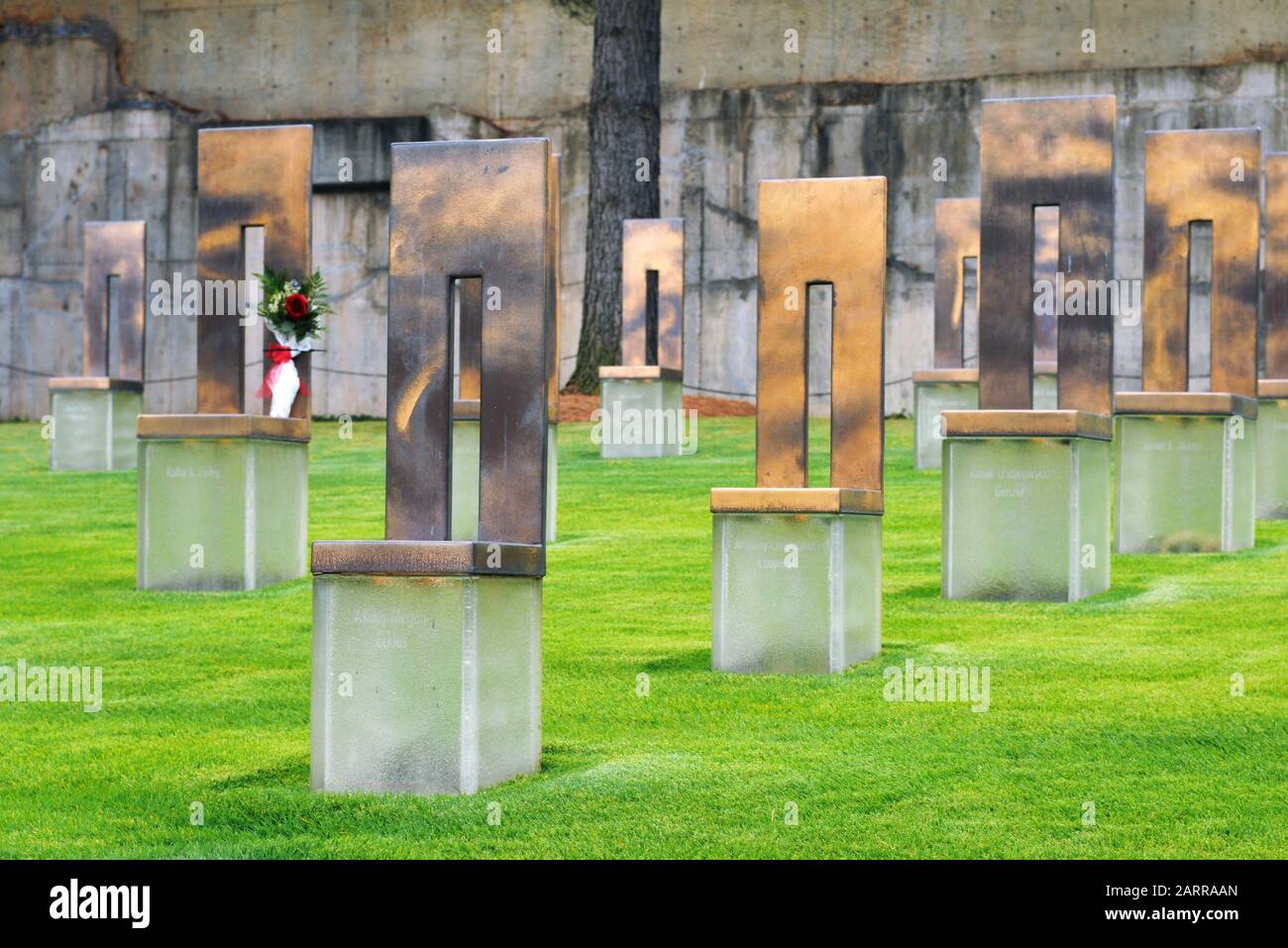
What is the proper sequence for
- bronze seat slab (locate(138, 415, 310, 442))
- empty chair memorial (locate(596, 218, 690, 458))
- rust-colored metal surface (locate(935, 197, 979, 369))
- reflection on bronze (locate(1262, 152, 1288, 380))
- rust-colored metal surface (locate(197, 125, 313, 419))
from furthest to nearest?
empty chair memorial (locate(596, 218, 690, 458)), rust-colored metal surface (locate(935, 197, 979, 369)), reflection on bronze (locate(1262, 152, 1288, 380)), rust-colored metal surface (locate(197, 125, 313, 419)), bronze seat slab (locate(138, 415, 310, 442))

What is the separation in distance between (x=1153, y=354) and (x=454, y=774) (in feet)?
29.3

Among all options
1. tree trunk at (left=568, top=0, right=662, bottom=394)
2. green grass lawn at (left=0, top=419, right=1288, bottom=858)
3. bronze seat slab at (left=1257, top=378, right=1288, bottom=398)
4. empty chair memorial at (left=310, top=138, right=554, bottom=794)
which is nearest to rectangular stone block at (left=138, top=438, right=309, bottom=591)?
green grass lawn at (left=0, top=419, right=1288, bottom=858)

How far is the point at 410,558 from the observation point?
7137mm

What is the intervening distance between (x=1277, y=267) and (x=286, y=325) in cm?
848

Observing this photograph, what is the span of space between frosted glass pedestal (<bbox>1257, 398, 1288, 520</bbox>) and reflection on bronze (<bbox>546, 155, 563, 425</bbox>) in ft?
19.0

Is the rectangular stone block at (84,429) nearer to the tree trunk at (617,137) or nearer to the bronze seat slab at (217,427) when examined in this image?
the tree trunk at (617,137)

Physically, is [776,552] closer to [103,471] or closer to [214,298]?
[214,298]

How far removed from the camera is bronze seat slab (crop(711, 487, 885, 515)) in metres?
9.81

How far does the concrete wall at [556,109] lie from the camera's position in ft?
95.7

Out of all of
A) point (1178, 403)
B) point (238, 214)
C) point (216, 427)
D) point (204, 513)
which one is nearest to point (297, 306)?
point (238, 214)

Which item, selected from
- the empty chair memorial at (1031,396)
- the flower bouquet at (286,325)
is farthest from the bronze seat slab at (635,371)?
the empty chair memorial at (1031,396)
